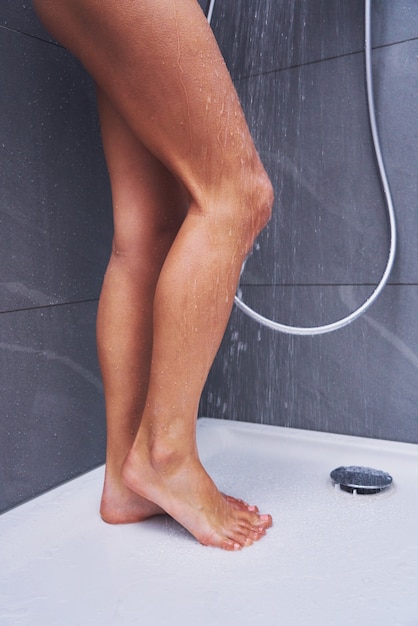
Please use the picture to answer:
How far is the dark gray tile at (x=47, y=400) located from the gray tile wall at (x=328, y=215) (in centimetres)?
37

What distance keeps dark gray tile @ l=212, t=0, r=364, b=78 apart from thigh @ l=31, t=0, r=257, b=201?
0.53 meters

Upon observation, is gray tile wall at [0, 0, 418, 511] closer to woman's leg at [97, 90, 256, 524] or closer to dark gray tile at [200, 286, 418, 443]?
dark gray tile at [200, 286, 418, 443]

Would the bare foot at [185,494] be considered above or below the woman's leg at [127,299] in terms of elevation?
below

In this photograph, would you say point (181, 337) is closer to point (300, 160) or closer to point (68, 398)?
point (68, 398)

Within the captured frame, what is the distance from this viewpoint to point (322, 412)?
124cm

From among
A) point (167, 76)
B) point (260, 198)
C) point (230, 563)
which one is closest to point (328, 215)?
point (260, 198)

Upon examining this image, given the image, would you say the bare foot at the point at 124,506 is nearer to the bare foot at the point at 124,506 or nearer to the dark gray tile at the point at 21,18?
the bare foot at the point at 124,506

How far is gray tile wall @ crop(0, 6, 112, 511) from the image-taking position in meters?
0.92

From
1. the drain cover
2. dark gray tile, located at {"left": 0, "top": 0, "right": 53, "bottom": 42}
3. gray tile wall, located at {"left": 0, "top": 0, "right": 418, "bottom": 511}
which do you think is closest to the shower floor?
the drain cover

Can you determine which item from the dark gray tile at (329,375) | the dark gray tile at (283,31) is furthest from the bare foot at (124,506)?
the dark gray tile at (283,31)

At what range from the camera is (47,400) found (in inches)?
38.9

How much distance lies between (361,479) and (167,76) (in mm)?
634

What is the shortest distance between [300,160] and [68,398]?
2.04 ft

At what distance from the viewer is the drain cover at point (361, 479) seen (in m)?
0.93
